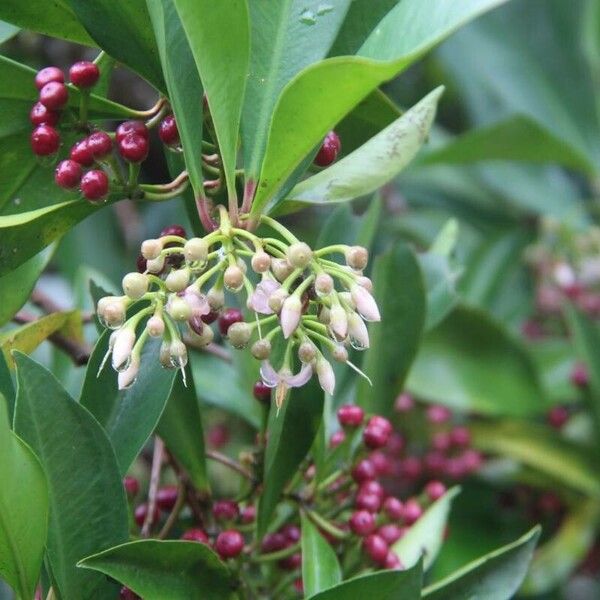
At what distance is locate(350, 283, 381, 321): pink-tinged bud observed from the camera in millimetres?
733

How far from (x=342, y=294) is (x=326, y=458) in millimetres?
360

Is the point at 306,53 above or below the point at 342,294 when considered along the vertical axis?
above

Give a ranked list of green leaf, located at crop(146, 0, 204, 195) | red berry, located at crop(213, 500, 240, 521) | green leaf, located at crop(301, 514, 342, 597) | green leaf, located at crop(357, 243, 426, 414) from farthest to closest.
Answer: green leaf, located at crop(357, 243, 426, 414)
red berry, located at crop(213, 500, 240, 521)
green leaf, located at crop(301, 514, 342, 597)
green leaf, located at crop(146, 0, 204, 195)

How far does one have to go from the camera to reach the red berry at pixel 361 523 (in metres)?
1.01

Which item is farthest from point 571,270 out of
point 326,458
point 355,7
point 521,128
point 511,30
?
point 355,7

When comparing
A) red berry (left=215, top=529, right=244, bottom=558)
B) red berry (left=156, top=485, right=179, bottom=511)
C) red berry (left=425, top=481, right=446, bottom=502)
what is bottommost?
red berry (left=425, top=481, right=446, bottom=502)

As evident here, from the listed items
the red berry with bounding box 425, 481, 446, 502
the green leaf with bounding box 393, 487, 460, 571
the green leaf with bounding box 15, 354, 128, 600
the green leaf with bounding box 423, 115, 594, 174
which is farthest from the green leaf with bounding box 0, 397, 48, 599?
the green leaf with bounding box 423, 115, 594, 174

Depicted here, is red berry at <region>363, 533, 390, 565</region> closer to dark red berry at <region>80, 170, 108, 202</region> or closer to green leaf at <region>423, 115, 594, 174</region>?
dark red berry at <region>80, 170, 108, 202</region>

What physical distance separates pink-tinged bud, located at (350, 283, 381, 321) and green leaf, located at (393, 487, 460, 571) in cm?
43

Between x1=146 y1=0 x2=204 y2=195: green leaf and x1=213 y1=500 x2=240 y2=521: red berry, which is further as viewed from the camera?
x1=213 y1=500 x2=240 y2=521: red berry

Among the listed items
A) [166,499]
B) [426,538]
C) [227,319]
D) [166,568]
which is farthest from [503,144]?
[166,568]

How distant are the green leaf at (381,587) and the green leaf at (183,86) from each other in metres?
0.33

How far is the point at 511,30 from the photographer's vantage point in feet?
7.27

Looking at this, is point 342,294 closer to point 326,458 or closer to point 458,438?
point 326,458
